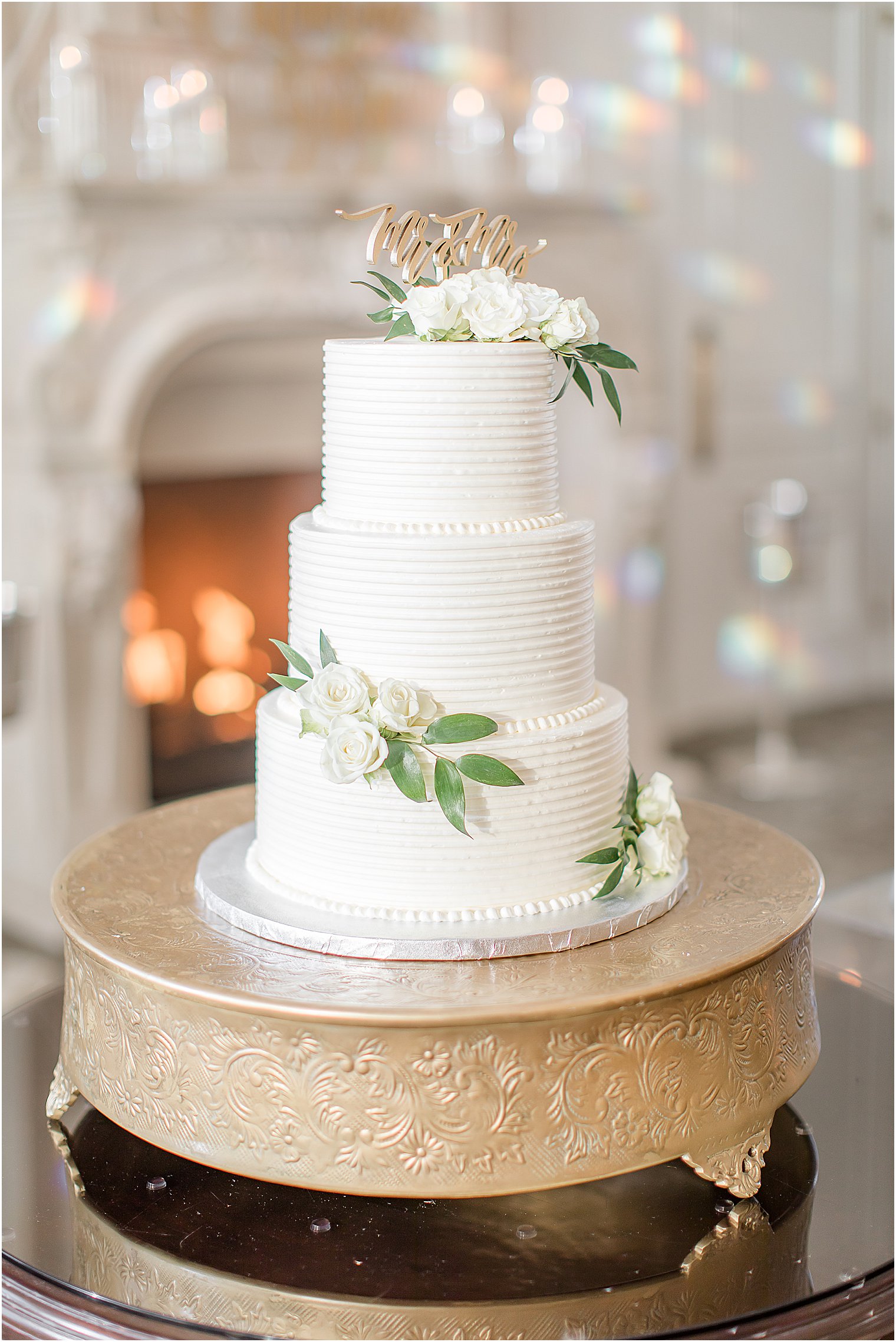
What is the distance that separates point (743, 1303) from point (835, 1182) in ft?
0.95

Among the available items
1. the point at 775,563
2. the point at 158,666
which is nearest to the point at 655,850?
the point at 158,666

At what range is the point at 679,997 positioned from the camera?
1.46 meters

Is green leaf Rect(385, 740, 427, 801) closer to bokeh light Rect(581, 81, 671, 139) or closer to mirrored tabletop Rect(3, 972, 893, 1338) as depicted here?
mirrored tabletop Rect(3, 972, 893, 1338)

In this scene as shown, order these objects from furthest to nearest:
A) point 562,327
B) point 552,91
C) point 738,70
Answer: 1. point 738,70
2. point 552,91
3. point 562,327

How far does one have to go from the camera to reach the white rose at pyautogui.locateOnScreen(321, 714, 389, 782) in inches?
59.9

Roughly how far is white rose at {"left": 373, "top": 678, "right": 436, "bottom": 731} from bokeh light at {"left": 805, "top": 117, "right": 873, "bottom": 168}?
485 centimetres

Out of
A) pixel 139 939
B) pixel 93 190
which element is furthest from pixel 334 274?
pixel 139 939

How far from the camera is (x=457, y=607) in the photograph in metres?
1.55

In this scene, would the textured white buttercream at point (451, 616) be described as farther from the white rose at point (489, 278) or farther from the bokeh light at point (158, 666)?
the bokeh light at point (158, 666)

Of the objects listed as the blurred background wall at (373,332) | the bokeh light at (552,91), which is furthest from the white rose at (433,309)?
the bokeh light at (552,91)

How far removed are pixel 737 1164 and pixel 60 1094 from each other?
A: 82 centimetres

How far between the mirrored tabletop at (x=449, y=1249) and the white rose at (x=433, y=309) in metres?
1.00

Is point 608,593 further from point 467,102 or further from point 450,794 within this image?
point 450,794

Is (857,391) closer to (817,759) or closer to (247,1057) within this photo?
(817,759)
